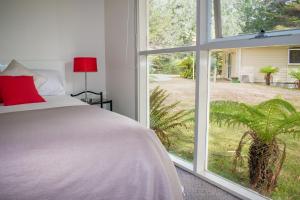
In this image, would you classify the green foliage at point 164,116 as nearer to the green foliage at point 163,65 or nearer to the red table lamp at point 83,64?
the green foliage at point 163,65

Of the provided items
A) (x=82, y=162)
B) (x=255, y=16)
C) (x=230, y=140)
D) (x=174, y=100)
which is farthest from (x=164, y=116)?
(x=82, y=162)

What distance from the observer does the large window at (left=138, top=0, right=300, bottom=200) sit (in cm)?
183

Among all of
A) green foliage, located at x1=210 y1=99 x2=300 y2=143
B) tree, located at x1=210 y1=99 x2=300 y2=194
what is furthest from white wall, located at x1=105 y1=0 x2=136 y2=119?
tree, located at x1=210 y1=99 x2=300 y2=194

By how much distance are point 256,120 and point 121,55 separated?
2123 millimetres

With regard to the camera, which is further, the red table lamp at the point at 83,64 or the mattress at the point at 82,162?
the red table lamp at the point at 83,64

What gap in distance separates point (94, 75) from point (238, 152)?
2.51 metres

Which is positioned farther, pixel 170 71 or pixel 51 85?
pixel 51 85

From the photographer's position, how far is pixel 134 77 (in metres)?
3.30

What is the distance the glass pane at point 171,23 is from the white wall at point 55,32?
1066mm

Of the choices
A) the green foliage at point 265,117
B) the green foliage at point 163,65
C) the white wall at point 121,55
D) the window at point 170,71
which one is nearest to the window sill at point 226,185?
the window at point 170,71

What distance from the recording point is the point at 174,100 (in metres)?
2.94

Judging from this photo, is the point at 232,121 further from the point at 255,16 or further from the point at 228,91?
the point at 255,16

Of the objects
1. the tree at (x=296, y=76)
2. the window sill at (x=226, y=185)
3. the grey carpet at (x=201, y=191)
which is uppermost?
the tree at (x=296, y=76)

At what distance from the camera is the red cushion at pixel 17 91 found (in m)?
2.43
